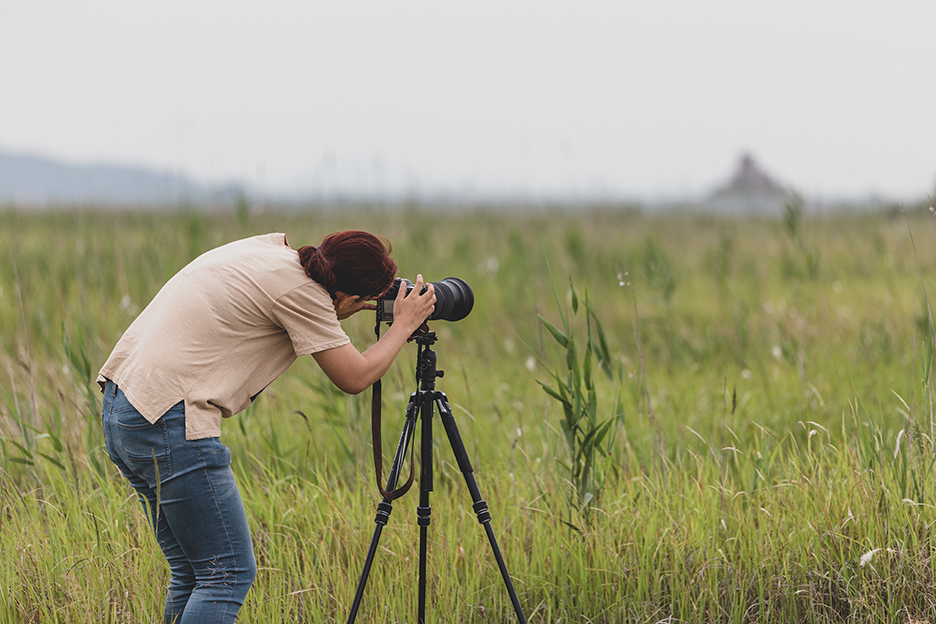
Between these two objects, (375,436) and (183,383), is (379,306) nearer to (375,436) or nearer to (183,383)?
(375,436)

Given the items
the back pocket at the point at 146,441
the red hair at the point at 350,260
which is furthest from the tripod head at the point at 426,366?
the back pocket at the point at 146,441

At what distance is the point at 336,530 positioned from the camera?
3.14 meters

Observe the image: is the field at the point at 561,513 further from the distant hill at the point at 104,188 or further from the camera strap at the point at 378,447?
the distant hill at the point at 104,188

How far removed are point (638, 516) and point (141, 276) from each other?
573 centimetres

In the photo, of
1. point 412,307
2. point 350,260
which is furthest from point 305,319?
point 412,307

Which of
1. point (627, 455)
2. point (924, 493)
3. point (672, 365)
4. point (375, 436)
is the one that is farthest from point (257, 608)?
point (672, 365)

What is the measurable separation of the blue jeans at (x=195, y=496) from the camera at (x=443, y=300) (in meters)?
0.70

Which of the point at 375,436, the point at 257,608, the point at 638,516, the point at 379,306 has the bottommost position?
the point at 257,608

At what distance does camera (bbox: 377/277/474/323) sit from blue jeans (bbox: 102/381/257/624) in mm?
705

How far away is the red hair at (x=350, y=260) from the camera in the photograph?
7.86 feet

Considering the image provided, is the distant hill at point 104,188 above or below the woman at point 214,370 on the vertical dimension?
above

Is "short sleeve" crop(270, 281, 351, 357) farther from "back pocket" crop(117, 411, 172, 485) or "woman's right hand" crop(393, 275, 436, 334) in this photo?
"back pocket" crop(117, 411, 172, 485)

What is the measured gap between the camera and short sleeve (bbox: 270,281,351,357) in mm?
2299

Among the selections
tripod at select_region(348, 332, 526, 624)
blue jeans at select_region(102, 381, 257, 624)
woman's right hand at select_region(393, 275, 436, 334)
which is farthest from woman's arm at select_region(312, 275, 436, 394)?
blue jeans at select_region(102, 381, 257, 624)
